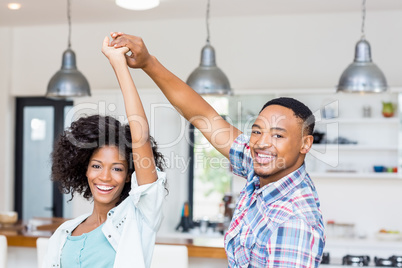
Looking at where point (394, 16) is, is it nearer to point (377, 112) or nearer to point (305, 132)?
point (377, 112)

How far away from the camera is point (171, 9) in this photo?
5316mm

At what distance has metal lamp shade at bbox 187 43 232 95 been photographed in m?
3.91

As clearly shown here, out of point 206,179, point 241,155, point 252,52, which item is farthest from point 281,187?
point 206,179

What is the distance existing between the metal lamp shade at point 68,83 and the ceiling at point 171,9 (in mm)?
939

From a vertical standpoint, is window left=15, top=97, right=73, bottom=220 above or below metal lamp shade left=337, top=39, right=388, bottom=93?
below

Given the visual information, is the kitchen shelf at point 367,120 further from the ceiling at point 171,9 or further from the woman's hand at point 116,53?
the woman's hand at point 116,53

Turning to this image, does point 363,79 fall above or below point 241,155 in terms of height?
above

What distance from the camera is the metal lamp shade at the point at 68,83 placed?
13.8 feet

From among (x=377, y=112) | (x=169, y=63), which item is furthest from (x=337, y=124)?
(x=169, y=63)

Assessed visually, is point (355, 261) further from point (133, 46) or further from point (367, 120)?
point (133, 46)

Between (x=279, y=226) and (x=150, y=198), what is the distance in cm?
45

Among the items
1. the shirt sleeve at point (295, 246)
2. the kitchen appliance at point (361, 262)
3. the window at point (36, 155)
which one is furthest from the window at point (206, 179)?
the shirt sleeve at point (295, 246)

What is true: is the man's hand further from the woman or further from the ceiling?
the ceiling

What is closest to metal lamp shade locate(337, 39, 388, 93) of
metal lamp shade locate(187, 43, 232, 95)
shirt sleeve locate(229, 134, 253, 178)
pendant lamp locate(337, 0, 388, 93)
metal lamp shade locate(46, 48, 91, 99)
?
pendant lamp locate(337, 0, 388, 93)
